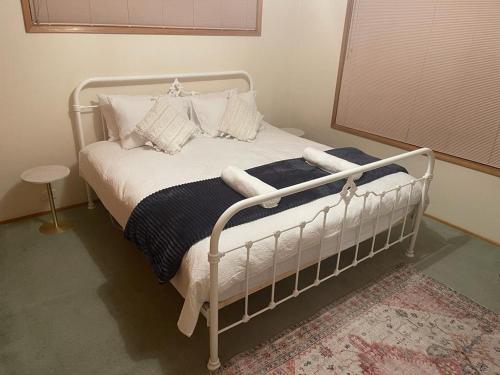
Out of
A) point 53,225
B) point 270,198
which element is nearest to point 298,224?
point 270,198

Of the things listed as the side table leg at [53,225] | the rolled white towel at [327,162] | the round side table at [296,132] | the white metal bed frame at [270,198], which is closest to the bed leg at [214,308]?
the white metal bed frame at [270,198]

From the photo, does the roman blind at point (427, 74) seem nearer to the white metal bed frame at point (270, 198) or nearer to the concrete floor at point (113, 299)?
the white metal bed frame at point (270, 198)

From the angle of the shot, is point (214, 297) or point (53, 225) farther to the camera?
point (53, 225)

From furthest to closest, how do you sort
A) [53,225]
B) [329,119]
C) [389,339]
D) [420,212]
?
1. [329,119]
2. [53,225]
3. [420,212]
4. [389,339]

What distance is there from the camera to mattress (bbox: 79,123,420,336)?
5.54 ft

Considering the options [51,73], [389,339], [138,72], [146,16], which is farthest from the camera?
[138,72]

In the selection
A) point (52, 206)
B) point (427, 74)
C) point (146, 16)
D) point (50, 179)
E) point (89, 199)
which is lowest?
point (89, 199)

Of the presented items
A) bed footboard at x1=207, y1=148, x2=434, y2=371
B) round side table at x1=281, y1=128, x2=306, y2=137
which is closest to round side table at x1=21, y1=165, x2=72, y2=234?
bed footboard at x1=207, y1=148, x2=434, y2=371

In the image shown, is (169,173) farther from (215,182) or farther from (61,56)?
(61,56)

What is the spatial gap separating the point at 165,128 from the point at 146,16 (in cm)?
99

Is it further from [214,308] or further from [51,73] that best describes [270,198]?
[51,73]

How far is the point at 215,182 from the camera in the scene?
2.29 meters

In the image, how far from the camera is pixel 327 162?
99.1 inches

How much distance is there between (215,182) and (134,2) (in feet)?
5.77
